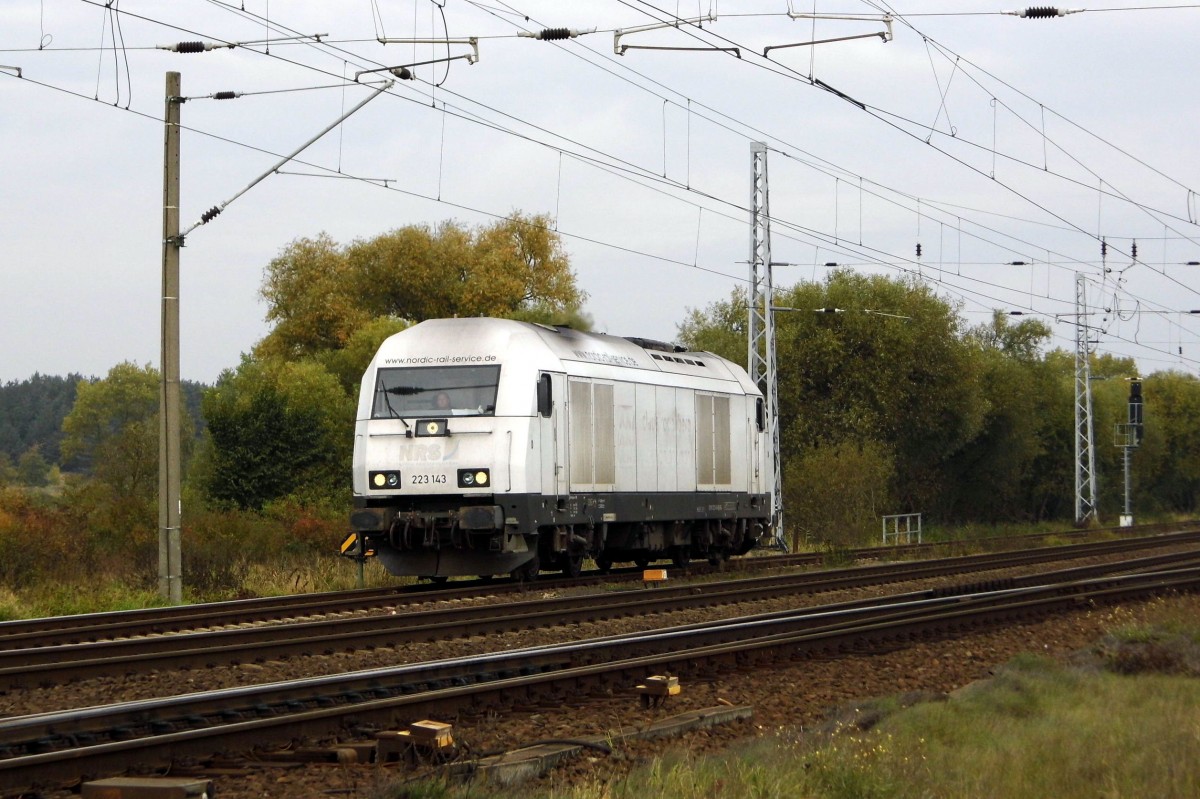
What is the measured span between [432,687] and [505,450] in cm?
898

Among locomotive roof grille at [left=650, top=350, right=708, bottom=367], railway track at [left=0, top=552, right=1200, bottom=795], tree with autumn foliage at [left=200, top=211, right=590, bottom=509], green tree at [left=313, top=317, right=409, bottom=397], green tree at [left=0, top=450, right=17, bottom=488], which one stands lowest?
railway track at [left=0, top=552, right=1200, bottom=795]

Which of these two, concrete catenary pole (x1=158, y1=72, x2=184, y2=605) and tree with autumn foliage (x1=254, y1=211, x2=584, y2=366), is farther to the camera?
tree with autumn foliage (x1=254, y1=211, x2=584, y2=366)

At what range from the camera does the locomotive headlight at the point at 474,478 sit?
64.4 ft

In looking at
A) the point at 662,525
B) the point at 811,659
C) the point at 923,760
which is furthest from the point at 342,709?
the point at 662,525

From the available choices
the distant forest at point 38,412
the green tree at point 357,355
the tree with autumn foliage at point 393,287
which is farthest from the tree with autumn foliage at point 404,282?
the distant forest at point 38,412

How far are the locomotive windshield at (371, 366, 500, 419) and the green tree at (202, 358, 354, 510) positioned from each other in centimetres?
1460

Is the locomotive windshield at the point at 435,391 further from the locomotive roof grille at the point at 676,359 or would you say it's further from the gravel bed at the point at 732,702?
the gravel bed at the point at 732,702

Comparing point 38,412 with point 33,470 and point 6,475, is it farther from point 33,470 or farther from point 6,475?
point 6,475

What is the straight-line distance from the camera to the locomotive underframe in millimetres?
19562

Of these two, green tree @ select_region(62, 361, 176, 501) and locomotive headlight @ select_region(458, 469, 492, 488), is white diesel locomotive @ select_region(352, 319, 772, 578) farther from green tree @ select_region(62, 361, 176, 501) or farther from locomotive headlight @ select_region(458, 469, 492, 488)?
green tree @ select_region(62, 361, 176, 501)

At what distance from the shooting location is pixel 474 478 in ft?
64.6

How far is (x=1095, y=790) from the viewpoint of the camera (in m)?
8.24

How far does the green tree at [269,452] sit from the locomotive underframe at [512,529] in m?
13.8

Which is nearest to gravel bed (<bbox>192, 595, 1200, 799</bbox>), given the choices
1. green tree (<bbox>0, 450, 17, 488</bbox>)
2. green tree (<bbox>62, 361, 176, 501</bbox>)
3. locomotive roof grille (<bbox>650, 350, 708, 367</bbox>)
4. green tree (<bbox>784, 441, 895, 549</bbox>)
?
locomotive roof grille (<bbox>650, 350, 708, 367</bbox>)
